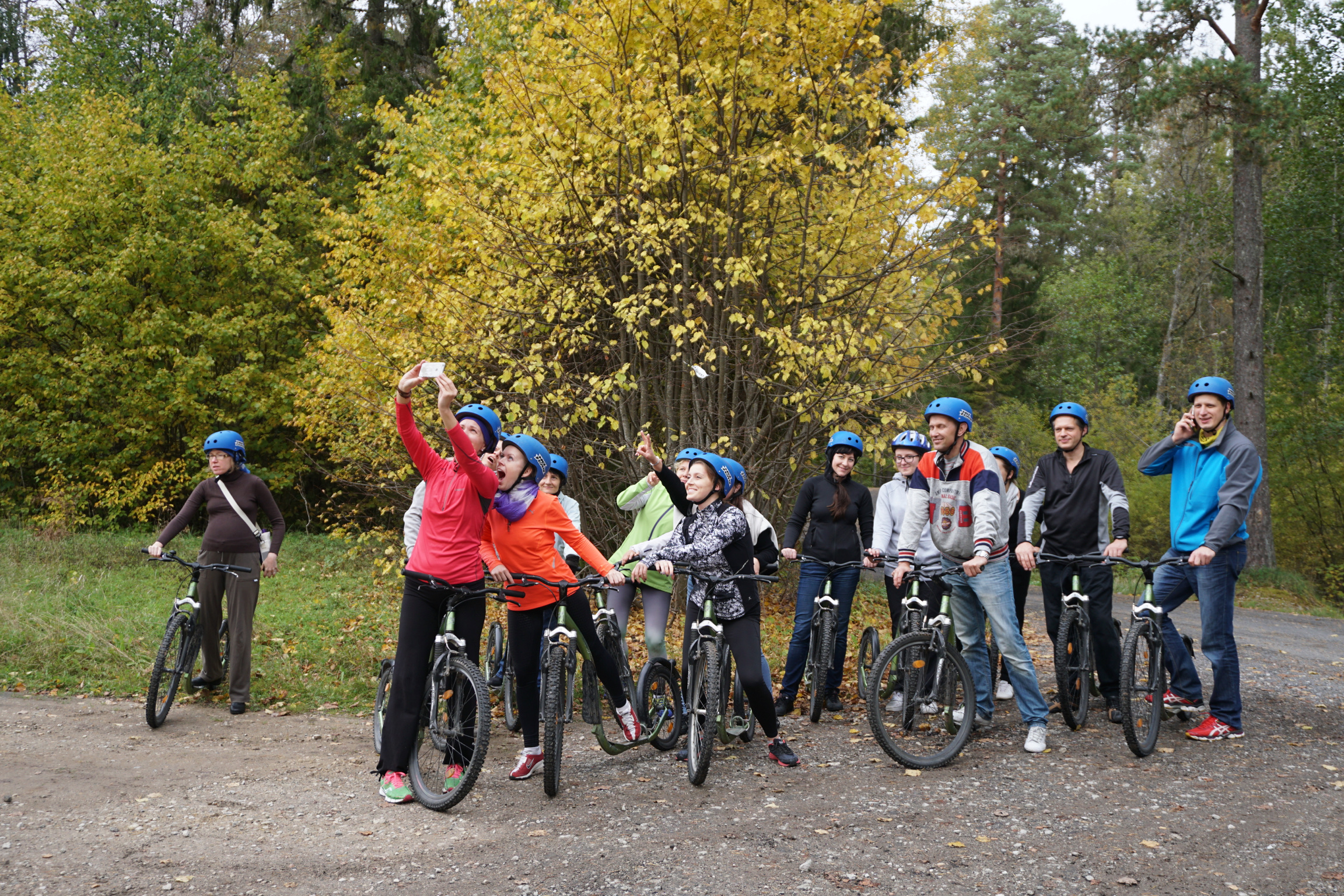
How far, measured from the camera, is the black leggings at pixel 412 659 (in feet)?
17.4

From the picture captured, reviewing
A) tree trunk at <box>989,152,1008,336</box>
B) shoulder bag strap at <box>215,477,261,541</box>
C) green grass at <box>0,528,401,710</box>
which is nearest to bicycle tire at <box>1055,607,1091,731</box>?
green grass at <box>0,528,401,710</box>

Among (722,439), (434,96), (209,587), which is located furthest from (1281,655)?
(434,96)

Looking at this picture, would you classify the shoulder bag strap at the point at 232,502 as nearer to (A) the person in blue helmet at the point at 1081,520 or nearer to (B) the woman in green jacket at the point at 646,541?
(B) the woman in green jacket at the point at 646,541

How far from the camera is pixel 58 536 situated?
17.5 metres

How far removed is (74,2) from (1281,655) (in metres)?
34.5

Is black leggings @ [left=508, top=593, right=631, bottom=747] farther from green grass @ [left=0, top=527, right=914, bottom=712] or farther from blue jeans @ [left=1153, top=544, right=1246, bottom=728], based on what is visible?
blue jeans @ [left=1153, top=544, right=1246, bottom=728]

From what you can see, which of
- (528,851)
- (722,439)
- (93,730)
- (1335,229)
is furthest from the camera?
(1335,229)

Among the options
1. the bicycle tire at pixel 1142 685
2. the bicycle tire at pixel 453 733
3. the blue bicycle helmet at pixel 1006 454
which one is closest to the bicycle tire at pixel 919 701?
the bicycle tire at pixel 1142 685

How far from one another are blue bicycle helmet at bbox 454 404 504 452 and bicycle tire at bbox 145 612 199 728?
3.31 meters

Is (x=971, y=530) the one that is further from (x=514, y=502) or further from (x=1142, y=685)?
(x=514, y=502)

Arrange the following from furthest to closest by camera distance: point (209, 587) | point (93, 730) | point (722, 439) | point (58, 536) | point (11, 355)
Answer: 1. point (11, 355)
2. point (58, 536)
3. point (722, 439)
4. point (209, 587)
5. point (93, 730)

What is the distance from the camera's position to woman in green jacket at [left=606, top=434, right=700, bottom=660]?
22.7 feet

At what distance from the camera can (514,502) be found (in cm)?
587

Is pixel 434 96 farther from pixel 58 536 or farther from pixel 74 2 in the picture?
pixel 74 2
